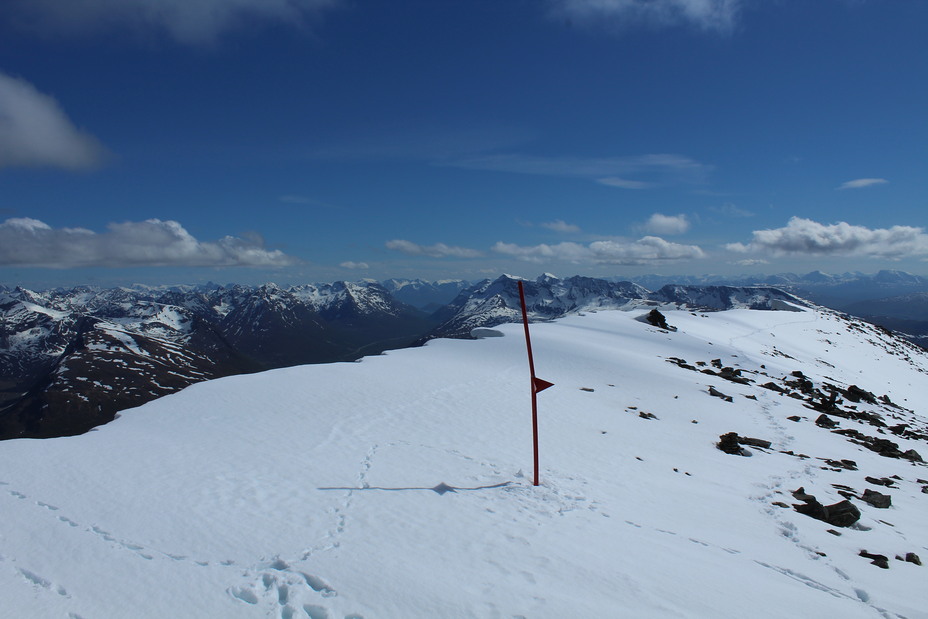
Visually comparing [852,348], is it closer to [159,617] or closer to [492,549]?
[492,549]

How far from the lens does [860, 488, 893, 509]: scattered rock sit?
15312mm

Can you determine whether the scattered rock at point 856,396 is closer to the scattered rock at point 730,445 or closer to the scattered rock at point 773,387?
the scattered rock at point 773,387

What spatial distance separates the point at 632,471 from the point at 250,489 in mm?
12571

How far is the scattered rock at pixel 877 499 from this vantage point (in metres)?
15.3

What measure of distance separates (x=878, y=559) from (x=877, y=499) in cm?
581

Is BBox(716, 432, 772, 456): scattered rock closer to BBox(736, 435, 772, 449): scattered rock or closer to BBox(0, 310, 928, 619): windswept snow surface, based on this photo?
BBox(736, 435, 772, 449): scattered rock

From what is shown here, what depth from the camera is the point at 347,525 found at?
33.9ft

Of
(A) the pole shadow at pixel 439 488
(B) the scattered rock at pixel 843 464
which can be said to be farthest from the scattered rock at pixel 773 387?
(A) the pole shadow at pixel 439 488

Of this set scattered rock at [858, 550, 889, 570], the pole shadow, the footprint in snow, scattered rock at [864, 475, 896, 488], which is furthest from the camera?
scattered rock at [864, 475, 896, 488]

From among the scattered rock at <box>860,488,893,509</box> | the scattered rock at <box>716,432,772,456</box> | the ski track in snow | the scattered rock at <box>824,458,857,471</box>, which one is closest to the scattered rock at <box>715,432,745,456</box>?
the scattered rock at <box>716,432,772,456</box>

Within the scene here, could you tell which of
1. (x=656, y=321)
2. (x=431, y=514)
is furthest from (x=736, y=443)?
(x=656, y=321)

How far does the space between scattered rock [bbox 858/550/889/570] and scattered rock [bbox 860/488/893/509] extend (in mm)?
5139

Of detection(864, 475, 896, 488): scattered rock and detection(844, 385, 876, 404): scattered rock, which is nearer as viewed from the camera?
detection(864, 475, 896, 488): scattered rock

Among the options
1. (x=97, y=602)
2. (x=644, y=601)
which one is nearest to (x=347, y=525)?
(x=97, y=602)
